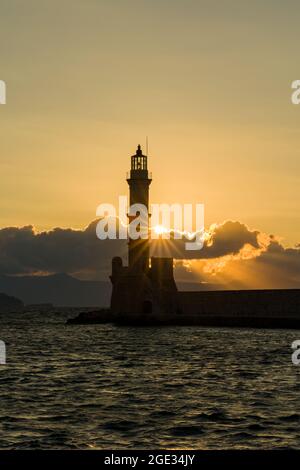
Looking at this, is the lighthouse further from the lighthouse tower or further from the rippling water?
the rippling water

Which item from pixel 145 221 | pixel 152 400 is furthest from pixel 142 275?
pixel 152 400

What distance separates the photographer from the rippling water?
16062 mm

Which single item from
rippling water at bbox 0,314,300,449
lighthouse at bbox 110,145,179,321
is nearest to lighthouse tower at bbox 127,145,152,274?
lighthouse at bbox 110,145,179,321

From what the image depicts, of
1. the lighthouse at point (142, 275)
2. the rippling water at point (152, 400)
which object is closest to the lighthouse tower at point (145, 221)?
the lighthouse at point (142, 275)

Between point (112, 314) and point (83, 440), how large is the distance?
61282 mm

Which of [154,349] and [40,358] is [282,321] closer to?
[154,349]

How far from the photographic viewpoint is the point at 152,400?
21.5 meters

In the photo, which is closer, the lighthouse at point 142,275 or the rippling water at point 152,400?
the rippling water at point 152,400

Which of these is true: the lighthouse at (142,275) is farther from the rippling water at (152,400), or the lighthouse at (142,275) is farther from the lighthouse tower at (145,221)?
the rippling water at (152,400)

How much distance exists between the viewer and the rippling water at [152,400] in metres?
16.1

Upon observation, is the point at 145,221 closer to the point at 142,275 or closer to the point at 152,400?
the point at 142,275

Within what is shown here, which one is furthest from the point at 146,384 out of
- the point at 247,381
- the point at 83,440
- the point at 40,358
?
the point at 40,358
